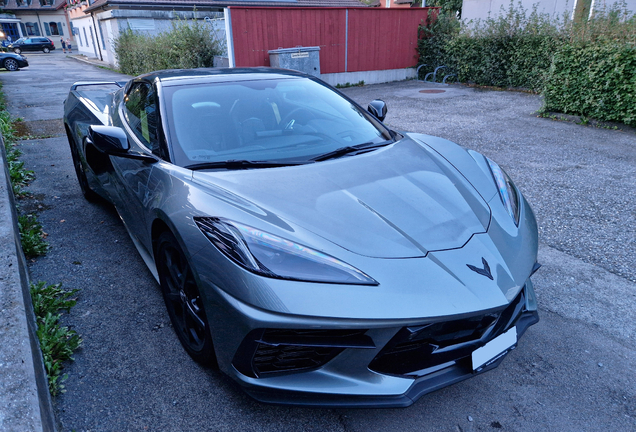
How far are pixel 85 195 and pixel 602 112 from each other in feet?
25.4

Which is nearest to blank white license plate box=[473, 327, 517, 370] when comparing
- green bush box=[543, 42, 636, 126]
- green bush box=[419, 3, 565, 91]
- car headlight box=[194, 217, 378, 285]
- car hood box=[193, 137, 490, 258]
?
car hood box=[193, 137, 490, 258]

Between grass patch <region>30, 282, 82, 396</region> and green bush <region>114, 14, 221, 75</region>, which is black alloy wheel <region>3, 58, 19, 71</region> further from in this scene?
grass patch <region>30, 282, 82, 396</region>

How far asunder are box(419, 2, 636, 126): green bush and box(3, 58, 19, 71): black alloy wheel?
21874 mm

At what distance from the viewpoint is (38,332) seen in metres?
2.34

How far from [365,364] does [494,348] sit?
584mm

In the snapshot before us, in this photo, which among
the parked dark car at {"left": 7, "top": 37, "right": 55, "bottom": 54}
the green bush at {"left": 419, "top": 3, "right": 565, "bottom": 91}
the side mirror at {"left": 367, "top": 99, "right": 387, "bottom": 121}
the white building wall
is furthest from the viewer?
the parked dark car at {"left": 7, "top": 37, "right": 55, "bottom": 54}

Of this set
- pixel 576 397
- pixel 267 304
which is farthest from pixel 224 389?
pixel 576 397

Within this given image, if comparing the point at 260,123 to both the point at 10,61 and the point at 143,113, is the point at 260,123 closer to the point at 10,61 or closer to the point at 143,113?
the point at 143,113

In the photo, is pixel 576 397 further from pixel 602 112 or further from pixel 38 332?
pixel 602 112

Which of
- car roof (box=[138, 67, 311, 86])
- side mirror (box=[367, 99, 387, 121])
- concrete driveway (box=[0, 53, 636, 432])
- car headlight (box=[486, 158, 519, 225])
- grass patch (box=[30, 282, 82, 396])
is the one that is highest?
car roof (box=[138, 67, 311, 86])

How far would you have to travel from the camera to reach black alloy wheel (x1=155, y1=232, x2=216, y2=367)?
2113 mm

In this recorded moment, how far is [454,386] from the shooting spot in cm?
218

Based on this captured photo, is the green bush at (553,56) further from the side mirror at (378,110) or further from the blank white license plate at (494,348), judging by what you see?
the blank white license plate at (494,348)

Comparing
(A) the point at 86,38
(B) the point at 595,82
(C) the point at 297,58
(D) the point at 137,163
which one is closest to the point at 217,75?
(D) the point at 137,163
